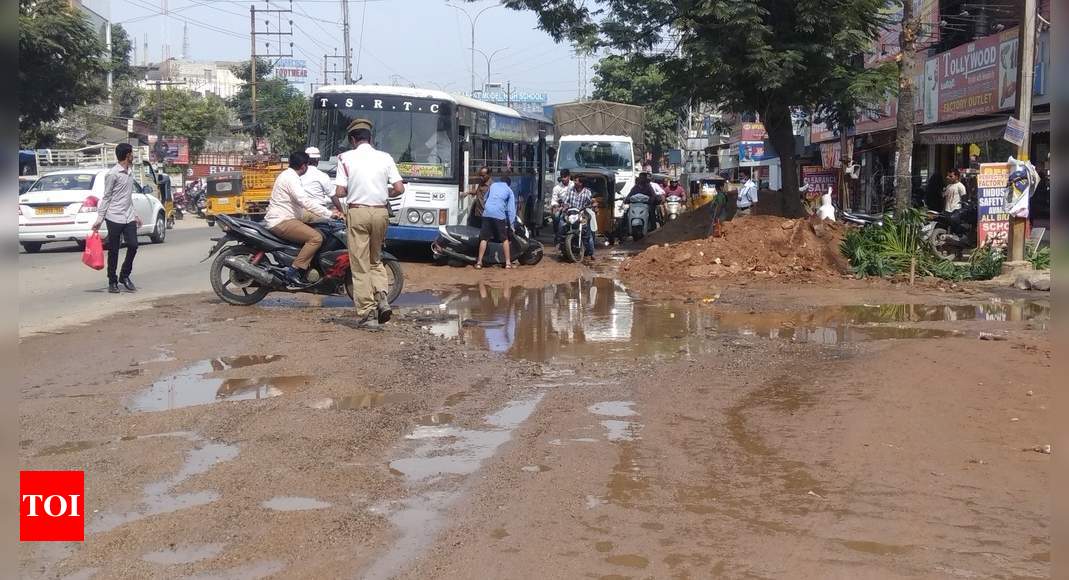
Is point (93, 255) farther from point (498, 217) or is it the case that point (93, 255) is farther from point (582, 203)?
point (582, 203)

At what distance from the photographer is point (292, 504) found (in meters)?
4.71

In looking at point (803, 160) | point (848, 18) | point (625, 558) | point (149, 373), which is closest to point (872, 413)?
point (625, 558)

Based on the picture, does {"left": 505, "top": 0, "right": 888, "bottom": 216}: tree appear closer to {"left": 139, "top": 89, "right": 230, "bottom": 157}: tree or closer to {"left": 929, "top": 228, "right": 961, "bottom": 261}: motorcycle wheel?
{"left": 929, "top": 228, "right": 961, "bottom": 261}: motorcycle wheel

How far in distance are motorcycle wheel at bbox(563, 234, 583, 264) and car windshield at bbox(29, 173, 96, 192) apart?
10.2 m

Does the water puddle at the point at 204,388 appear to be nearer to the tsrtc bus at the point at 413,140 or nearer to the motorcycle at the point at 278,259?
the motorcycle at the point at 278,259

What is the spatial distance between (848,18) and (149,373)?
1400cm

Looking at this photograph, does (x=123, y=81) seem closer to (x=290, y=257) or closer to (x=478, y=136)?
(x=478, y=136)

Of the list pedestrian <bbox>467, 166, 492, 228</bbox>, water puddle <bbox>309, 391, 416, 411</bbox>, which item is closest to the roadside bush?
pedestrian <bbox>467, 166, 492, 228</bbox>

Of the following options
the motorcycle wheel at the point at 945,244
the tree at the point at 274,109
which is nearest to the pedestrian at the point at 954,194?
the motorcycle wheel at the point at 945,244

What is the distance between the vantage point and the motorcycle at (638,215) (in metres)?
22.4

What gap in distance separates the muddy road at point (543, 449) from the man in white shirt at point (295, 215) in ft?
3.85

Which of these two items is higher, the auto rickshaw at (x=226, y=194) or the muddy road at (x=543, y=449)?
the auto rickshaw at (x=226, y=194)

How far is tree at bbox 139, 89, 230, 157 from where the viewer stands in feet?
206

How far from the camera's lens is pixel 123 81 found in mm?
64062
